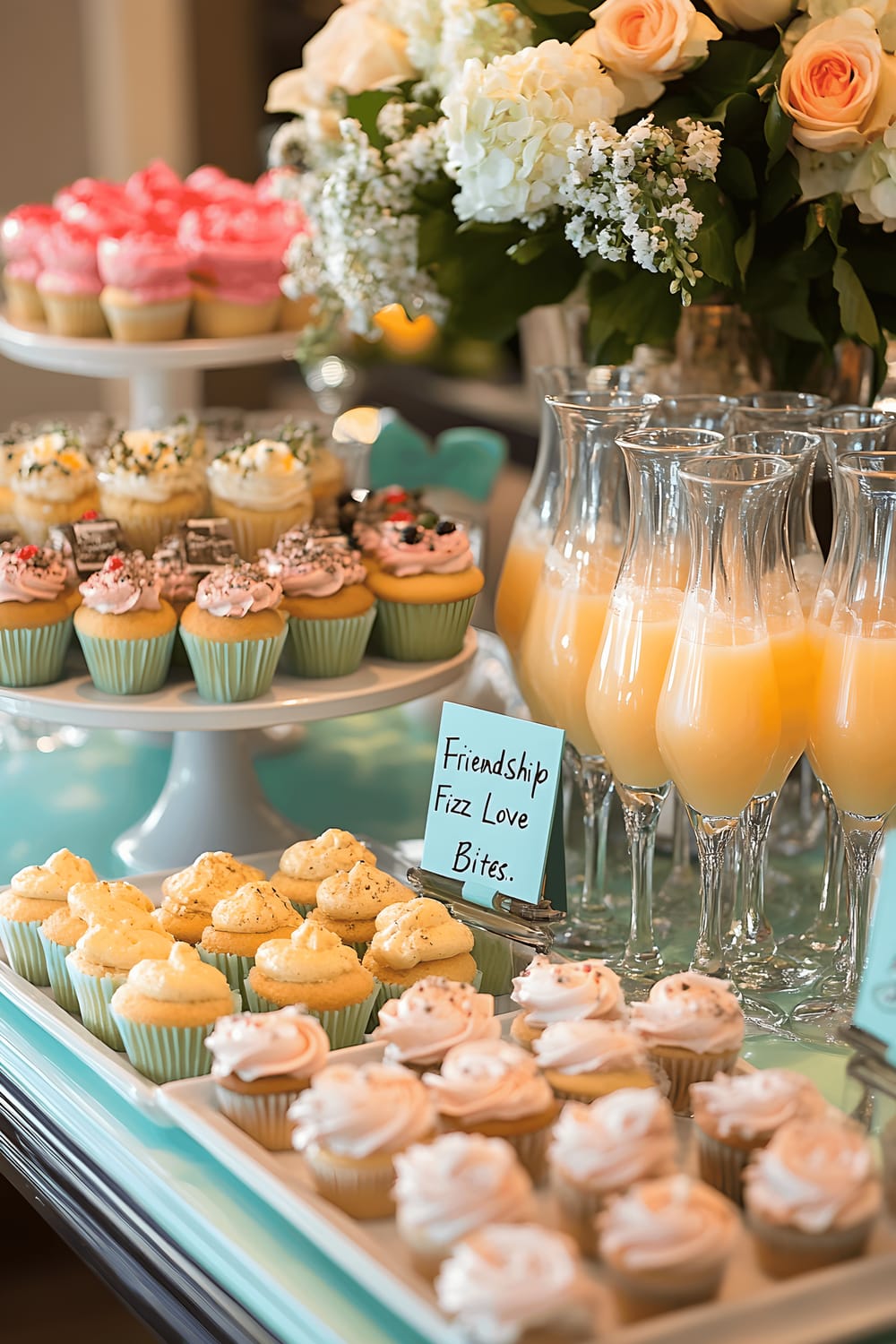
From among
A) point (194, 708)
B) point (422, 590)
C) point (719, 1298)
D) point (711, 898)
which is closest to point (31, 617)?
point (194, 708)

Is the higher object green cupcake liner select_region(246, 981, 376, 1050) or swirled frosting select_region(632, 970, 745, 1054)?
swirled frosting select_region(632, 970, 745, 1054)

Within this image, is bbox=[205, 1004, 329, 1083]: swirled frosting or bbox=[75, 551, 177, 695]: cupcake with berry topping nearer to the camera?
bbox=[205, 1004, 329, 1083]: swirled frosting

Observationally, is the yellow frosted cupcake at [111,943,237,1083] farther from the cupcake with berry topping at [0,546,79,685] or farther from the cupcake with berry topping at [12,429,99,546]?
the cupcake with berry topping at [12,429,99,546]

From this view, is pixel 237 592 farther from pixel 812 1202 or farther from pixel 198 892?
pixel 812 1202

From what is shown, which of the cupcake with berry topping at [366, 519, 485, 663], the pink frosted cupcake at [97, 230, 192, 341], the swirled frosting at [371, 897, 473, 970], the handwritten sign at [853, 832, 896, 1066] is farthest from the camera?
the pink frosted cupcake at [97, 230, 192, 341]

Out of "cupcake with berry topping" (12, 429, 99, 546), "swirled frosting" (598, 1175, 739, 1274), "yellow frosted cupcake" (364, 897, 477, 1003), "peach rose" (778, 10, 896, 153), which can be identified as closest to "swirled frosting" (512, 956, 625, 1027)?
"yellow frosted cupcake" (364, 897, 477, 1003)

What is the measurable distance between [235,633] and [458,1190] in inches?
31.2

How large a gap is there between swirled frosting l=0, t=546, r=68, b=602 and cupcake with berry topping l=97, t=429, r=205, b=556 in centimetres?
16

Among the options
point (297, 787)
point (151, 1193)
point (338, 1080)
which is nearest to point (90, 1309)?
point (297, 787)

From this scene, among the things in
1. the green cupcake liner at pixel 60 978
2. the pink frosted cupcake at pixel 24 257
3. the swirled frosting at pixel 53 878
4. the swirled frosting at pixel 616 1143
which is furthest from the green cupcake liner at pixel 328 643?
the pink frosted cupcake at pixel 24 257

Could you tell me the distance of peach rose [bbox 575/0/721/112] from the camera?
150cm

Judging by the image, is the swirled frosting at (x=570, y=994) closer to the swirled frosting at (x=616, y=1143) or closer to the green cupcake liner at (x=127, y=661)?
the swirled frosting at (x=616, y=1143)

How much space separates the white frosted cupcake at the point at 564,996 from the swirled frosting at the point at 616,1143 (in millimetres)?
161

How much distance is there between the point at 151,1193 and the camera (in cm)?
115
